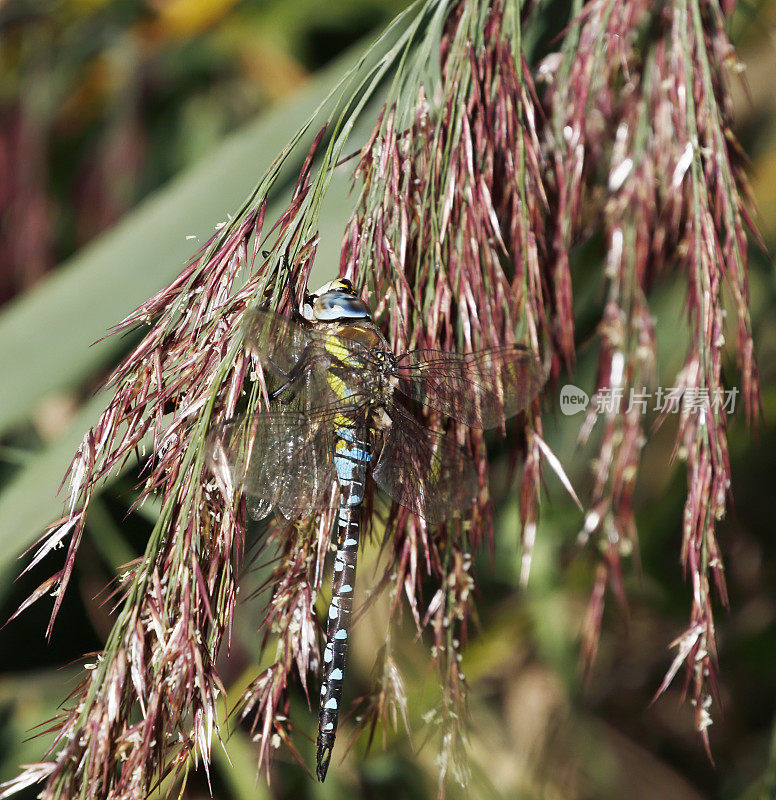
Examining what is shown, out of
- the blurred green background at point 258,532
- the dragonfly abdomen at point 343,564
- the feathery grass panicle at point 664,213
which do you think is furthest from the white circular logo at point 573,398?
the dragonfly abdomen at point 343,564

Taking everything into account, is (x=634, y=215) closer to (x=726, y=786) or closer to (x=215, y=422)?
(x=215, y=422)

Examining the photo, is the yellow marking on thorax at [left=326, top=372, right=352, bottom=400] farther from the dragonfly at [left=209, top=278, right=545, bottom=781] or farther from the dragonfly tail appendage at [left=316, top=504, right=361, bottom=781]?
the dragonfly tail appendage at [left=316, top=504, right=361, bottom=781]

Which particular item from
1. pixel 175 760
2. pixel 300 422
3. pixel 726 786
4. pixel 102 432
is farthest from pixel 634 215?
pixel 726 786

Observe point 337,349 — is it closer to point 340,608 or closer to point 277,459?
point 277,459

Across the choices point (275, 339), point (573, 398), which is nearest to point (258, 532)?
point (275, 339)

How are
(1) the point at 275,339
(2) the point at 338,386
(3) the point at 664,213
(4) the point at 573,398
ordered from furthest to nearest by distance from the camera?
(4) the point at 573,398 < (3) the point at 664,213 < (2) the point at 338,386 < (1) the point at 275,339
